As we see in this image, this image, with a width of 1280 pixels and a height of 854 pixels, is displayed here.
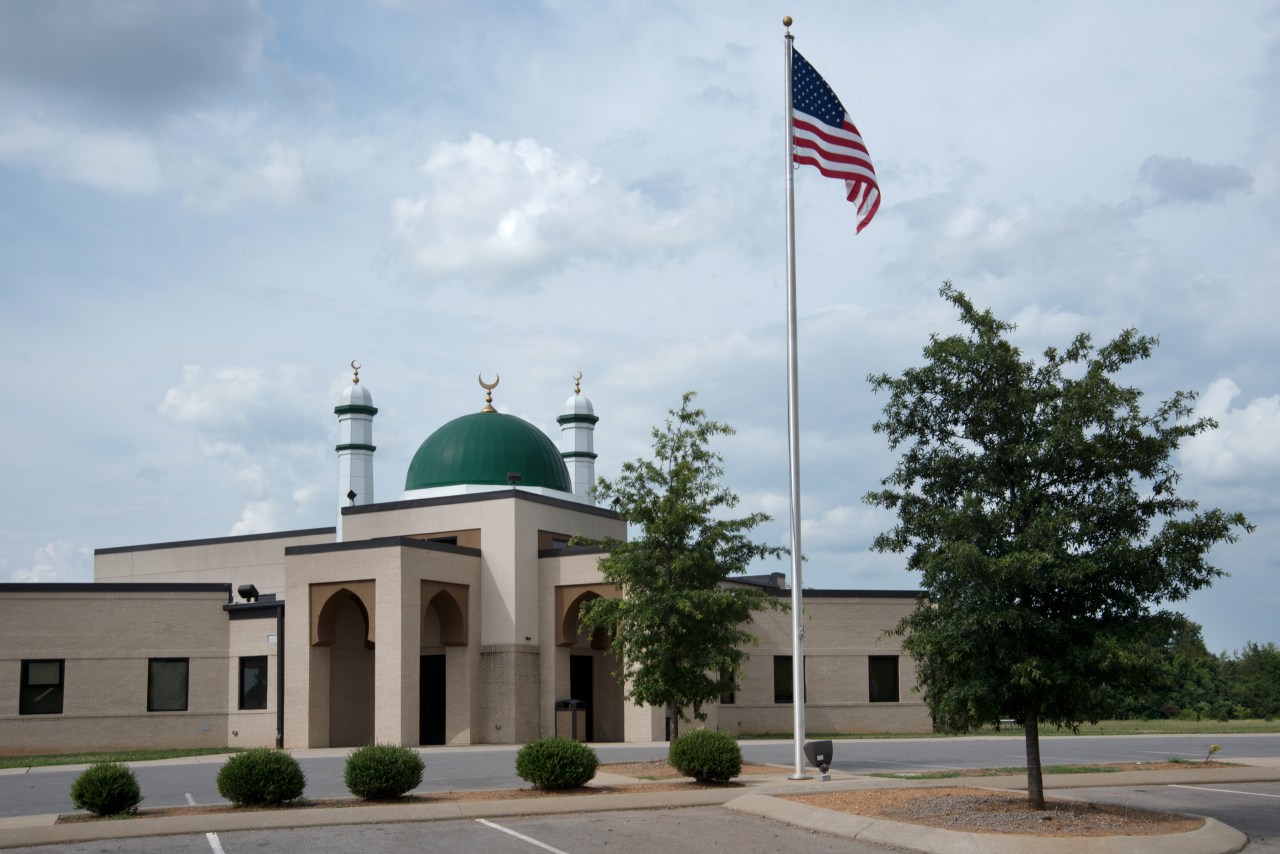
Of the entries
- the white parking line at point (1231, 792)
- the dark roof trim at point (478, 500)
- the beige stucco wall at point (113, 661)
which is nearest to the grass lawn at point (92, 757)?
the beige stucco wall at point (113, 661)

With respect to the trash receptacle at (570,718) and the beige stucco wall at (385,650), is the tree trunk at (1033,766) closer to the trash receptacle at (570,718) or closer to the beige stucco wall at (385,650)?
the trash receptacle at (570,718)

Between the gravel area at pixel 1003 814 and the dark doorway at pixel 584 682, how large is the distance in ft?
69.8

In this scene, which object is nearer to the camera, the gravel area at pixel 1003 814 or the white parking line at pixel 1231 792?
the gravel area at pixel 1003 814

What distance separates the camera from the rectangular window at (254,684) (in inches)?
1503

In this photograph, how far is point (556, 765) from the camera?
2016cm

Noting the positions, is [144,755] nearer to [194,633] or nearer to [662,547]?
[194,633]

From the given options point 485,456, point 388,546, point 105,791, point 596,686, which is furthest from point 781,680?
point 105,791

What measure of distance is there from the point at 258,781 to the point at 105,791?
2.07 meters

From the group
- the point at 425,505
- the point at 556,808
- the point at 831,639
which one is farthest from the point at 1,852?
the point at 831,639

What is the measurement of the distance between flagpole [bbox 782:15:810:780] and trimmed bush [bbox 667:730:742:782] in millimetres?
1134

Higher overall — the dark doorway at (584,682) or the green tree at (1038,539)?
the green tree at (1038,539)

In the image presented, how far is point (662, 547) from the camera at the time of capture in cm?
2619

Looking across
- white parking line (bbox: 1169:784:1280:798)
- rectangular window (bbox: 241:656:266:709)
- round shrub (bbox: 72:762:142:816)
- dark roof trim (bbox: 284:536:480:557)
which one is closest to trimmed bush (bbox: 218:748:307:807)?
round shrub (bbox: 72:762:142:816)

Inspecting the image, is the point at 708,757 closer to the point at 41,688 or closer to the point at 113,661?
the point at 113,661
